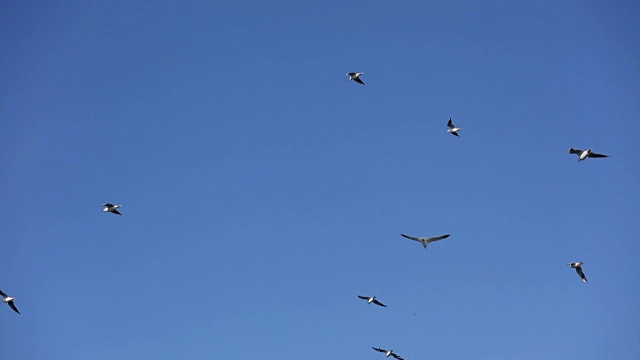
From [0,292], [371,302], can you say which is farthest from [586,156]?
[0,292]

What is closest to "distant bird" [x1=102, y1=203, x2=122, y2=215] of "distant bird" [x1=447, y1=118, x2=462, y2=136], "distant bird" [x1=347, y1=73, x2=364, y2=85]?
"distant bird" [x1=347, y1=73, x2=364, y2=85]

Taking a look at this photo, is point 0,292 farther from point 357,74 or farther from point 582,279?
point 582,279

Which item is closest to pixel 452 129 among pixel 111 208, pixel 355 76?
pixel 355 76

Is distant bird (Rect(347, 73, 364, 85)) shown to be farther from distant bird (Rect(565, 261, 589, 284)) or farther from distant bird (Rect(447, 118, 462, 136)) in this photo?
distant bird (Rect(565, 261, 589, 284))

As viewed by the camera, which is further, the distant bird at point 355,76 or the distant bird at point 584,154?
the distant bird at point 355,76

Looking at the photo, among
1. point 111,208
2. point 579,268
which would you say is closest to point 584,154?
point 579,268

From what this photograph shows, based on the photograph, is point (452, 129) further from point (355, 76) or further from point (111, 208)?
point (111, 208)

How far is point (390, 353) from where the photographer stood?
64438 mm

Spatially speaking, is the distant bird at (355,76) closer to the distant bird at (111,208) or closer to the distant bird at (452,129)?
the distant bird at (452,129)

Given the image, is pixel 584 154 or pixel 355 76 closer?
pixel 584 154

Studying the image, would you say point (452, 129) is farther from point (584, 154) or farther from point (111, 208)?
point (111, 208)

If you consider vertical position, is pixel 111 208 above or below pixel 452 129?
below

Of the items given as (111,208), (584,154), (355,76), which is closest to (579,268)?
(584,154)

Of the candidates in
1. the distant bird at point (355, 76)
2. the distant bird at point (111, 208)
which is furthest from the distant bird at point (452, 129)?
the distant bird at point (111, 208)
